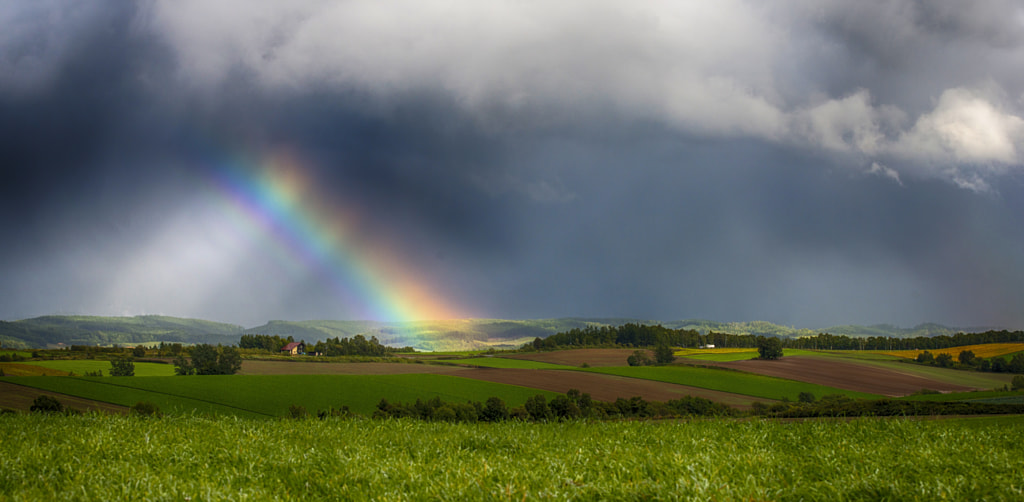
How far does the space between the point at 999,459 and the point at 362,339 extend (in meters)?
119

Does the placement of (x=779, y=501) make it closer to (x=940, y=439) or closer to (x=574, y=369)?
(x=940, y=439)

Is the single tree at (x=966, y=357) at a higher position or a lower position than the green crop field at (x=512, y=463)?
lower

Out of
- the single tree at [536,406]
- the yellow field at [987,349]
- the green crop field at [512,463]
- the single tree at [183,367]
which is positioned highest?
the green crop field at [512,463]

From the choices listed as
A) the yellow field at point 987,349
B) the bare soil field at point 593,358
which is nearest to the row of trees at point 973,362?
the yellow field at point 987,349

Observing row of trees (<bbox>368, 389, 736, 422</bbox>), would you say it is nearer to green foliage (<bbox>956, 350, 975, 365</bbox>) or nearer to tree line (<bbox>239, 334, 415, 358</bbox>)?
green foliage (<bbox>956, 350, 975, 365</bbox>)

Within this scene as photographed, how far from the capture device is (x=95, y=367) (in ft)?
192

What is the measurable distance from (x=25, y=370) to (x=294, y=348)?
58.5 meters

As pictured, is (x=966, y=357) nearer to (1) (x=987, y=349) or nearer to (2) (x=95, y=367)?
(1) (x=987, y=349)

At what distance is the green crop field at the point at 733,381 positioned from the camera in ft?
196

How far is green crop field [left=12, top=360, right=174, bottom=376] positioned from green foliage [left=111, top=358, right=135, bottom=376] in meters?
0.45

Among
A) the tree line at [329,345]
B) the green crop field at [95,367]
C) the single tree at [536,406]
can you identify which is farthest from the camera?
the tree line at [329,345]

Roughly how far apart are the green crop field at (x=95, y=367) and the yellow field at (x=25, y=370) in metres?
1.28

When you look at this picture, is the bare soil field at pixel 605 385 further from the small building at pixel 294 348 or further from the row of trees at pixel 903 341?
the small building at pixel 294 348

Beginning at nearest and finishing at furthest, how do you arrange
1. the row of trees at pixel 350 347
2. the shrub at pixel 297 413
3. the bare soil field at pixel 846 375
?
1. the shrub at pixel 297 413
2. the bare soil field at pixel 846 375
3. the row of trees at pixel 350 347
